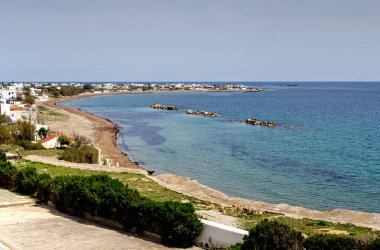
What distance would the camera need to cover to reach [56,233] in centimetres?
1351

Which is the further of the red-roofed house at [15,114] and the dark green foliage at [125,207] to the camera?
the red-roofed house at [15,114]

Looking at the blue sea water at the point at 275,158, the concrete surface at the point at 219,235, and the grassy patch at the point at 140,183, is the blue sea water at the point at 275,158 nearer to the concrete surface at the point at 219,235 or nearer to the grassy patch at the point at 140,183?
the grassy patch at the point at 140,183

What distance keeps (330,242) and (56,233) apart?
8.48 metres

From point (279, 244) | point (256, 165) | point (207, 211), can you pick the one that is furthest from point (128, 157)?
point (279, 244)

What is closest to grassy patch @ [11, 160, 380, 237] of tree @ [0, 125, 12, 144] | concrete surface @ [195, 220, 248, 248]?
concrete surface @ [195, 220, 248, 248]

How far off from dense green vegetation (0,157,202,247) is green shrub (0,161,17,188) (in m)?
1.42

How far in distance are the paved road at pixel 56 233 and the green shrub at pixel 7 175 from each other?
364cm

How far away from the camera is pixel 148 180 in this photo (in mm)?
24281

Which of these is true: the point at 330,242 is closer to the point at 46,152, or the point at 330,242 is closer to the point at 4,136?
the point at 46,152

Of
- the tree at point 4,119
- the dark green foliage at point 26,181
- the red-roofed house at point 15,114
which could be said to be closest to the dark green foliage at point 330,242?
the dark green foliage at point 26,181

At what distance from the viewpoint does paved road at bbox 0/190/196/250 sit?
12312 millimetres

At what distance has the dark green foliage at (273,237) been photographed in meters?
9.59

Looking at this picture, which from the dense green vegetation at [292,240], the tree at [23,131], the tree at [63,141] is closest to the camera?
the dense green vegetation at [292,240]

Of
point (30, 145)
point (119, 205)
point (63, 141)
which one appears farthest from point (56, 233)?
point (63, 141)
